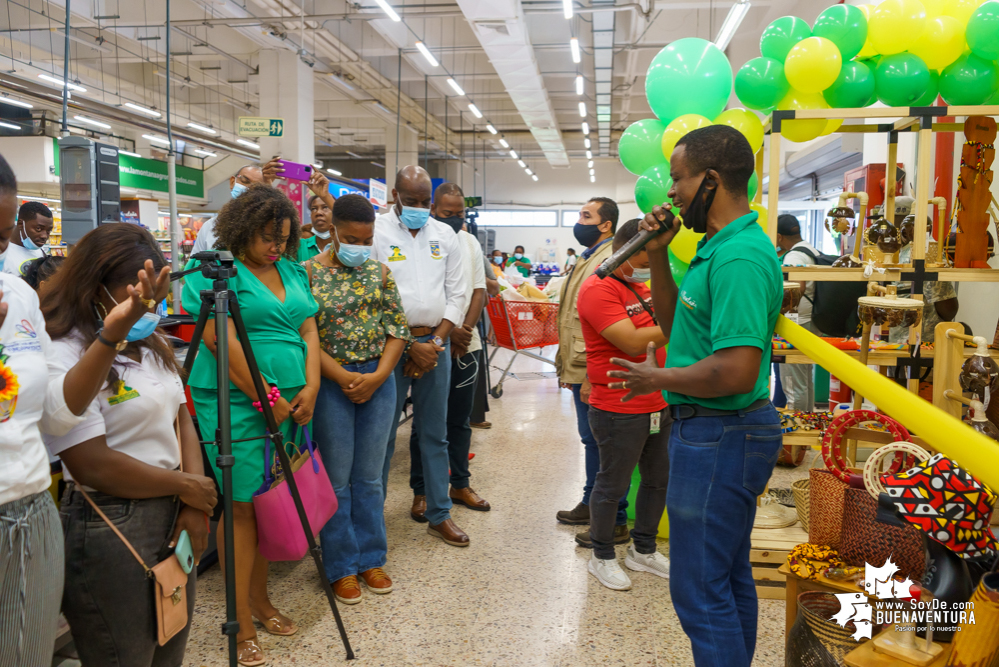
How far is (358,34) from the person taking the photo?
11.8 m

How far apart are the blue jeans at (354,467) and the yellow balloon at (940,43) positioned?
2697 millimetres

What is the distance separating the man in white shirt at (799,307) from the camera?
4.41 m

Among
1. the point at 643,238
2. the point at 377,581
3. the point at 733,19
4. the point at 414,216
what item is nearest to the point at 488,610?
the point at 377,581

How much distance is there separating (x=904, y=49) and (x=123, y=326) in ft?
10.6

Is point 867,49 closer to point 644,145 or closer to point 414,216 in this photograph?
point 644,145

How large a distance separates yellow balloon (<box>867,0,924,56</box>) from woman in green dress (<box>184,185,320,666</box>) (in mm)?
2611

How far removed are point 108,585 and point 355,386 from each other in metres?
1.23

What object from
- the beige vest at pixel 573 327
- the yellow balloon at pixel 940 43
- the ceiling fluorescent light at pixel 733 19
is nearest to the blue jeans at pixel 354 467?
the beige vest at pixel 573 327

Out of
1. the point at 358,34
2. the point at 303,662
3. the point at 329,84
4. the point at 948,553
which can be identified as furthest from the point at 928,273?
the point at 329,84

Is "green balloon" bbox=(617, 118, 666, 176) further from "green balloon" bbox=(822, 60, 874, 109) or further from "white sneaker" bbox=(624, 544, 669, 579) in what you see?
"white sneaker" bbox=(624, 544, 669, 579)

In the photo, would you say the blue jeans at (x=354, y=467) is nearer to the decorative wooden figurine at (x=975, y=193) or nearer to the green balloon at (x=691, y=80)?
the green balloon at (x=691, y=80)

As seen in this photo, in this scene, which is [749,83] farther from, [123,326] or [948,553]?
[123,326]

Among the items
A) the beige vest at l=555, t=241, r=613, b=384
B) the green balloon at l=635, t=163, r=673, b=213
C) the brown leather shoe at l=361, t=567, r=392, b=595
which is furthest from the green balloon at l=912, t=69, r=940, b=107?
the brown leather shoe at l=361, t=567, r=392, b=595

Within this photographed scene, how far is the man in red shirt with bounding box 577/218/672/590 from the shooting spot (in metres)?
2.65
